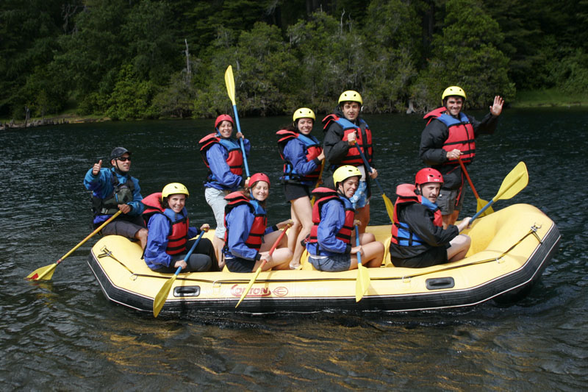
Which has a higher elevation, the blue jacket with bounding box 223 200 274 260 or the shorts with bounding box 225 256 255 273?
the blue jacket with bounding box 223 200 274 260

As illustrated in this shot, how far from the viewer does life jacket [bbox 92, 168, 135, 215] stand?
19.6 ft

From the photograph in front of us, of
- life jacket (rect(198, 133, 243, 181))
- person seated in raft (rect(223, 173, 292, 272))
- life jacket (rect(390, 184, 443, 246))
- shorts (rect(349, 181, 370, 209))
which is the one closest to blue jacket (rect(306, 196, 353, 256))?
shorts (rect(349, 181, 370, 209))

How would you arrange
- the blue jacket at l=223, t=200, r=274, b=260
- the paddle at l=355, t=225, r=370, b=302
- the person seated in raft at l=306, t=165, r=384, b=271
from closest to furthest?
the paddle at l=355, t=225, r=370, b=302, the person seated in raft at l=306, t=165, r=384, b=271, the blue jacket at l=223, t=200, r=274, b=260

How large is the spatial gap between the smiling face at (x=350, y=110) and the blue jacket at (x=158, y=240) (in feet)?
6.63

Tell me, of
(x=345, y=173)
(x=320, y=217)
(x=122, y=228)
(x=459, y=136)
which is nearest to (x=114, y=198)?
(x=122, y=228)

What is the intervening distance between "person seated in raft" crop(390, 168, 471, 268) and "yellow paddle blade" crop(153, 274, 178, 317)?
6.84ft

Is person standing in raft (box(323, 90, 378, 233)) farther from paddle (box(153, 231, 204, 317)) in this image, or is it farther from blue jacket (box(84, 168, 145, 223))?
blue jacket (box(84, 168, 145, 223))

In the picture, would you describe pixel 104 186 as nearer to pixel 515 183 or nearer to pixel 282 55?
pixel 515 183

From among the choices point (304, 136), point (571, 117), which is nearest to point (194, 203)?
point (304, 136)

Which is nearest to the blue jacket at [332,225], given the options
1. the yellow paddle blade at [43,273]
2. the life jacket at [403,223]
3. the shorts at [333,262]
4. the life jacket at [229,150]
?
the shorts at [333,262]

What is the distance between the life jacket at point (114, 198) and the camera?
5.98 metres

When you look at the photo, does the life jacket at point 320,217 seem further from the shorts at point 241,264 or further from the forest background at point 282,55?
the forest background at point 282,55

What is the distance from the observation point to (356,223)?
5.03 m

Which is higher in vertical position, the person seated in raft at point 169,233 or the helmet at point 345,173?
the helmet at point 345,173
